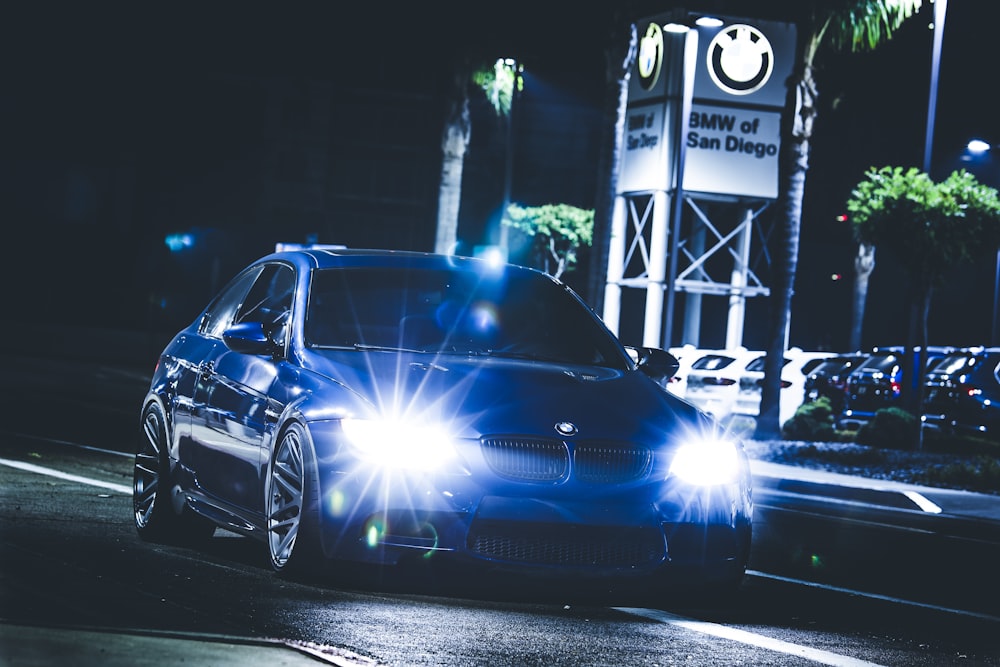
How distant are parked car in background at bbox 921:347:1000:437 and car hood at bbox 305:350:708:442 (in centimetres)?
1988

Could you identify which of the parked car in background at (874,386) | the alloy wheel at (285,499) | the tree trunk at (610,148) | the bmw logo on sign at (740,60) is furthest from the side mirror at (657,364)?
the bmw logo on sign at (740,60)

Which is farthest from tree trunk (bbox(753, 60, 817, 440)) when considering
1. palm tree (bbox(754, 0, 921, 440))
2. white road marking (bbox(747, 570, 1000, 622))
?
white road marking (bbox(747, 570, 1000, 622))

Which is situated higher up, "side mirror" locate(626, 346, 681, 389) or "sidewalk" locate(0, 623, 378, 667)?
"side mirror" locate(626, 346, 681, 389)

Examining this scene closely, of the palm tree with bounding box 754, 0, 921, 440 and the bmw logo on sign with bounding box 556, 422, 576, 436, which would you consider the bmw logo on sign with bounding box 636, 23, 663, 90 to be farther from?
the bmw logo on sign with bounding box 556, 422, 576, 436

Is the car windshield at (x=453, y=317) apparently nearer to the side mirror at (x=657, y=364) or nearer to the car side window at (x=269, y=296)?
the side mirror at (x=657, y=364)

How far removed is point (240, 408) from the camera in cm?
819

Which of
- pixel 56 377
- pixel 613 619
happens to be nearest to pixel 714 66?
pixel 56 377

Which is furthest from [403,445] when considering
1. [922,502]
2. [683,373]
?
[683,373]

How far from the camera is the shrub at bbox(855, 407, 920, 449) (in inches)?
963

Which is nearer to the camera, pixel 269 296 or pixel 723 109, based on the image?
pixel 269 296

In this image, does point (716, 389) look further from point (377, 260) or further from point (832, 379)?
point (377, 260)

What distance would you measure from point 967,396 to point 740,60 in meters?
11.0

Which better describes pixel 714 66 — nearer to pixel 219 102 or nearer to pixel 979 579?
pixel 979 579

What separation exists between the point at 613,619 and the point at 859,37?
21684mm
